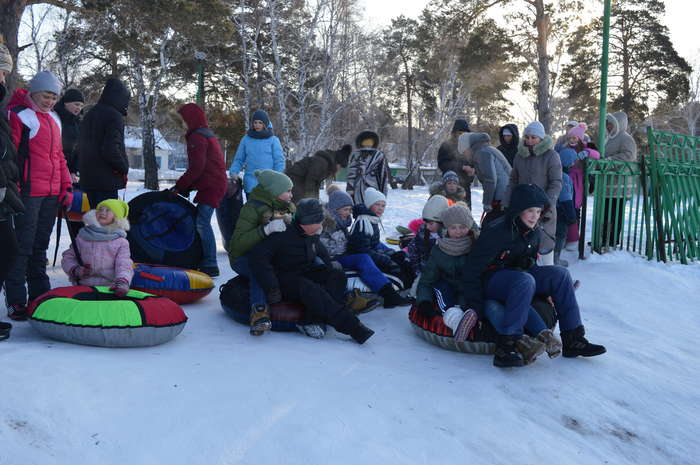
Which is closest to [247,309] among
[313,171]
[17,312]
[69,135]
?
[17,312]

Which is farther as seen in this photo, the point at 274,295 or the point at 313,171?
the point at 313,171

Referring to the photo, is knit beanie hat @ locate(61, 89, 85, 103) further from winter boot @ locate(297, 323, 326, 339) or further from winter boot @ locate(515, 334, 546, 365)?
winter boot @ locate(515, 334, 546, 365)

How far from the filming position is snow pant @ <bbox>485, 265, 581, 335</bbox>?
366 cm

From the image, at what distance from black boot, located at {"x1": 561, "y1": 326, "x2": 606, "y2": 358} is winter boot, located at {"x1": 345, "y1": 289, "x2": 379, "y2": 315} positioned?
1.57 metres

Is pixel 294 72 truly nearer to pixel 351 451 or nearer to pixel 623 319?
pixel 623 319

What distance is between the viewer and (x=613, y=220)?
7.81 metres

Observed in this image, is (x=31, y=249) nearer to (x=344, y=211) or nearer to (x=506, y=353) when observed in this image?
(x=344, y=211)

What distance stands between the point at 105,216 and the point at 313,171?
116 inches

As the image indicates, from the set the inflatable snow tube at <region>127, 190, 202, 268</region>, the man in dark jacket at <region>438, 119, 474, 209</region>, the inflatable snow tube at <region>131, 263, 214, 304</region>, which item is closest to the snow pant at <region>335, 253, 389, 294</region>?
the inflatable snow tube at <region>131, 263, 214, 304</region>

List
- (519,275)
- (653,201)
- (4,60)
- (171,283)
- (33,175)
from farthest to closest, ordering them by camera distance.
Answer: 1. (653,201)
2. (171,283)
3. (33,175)
4. (519,275)
5. (4,60)

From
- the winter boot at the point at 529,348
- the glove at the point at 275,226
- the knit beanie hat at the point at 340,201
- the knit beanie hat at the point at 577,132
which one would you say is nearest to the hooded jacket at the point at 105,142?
the glove at the point at 275,226

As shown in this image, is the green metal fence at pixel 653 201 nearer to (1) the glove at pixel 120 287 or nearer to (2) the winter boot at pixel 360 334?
(2) the winter boot at pixel 360 334

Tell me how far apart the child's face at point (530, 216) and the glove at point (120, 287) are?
108 inches

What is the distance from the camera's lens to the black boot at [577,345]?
3803 mm
